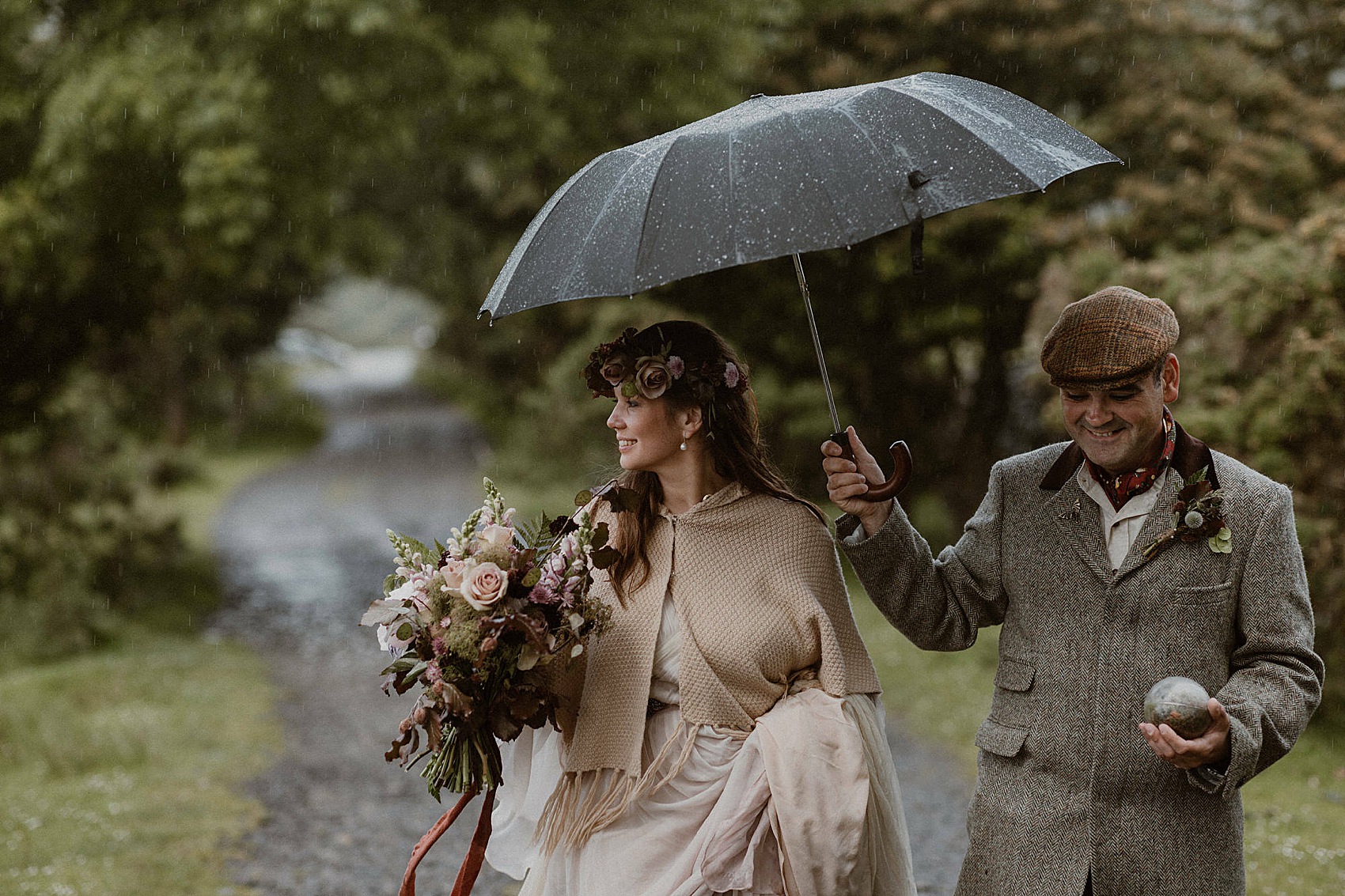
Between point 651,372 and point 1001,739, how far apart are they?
1.18m

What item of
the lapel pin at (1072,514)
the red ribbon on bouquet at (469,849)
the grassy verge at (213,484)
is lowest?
the grassy verge at (213,484)

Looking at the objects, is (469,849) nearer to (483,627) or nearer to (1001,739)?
(483,627)

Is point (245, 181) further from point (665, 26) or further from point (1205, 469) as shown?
point (1205, 469)

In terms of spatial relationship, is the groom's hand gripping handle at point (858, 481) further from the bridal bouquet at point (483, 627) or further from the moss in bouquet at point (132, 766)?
the moss in bouquet at point (132, 766)

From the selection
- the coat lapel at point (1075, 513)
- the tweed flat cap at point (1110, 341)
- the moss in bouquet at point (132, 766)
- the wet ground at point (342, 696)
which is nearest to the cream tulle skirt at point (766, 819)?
the coat lapel at point (1075, 513)

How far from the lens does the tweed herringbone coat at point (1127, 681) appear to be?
2.73 meters

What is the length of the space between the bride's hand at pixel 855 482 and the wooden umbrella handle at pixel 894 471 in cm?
1

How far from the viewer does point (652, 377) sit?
10.7 ft

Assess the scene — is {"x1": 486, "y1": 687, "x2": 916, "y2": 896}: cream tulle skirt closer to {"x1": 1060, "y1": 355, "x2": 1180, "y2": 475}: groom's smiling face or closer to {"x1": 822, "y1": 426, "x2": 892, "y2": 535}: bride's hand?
{"x1": 822, "y1": 426, "x2": 892, "y2": 535}: bride's hand

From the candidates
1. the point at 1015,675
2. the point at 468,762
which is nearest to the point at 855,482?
the point at 1015,675

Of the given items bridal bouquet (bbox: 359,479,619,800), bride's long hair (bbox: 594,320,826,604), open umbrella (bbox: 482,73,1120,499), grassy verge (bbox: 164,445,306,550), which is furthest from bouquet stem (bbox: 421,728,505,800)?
grassy verge (bbox: 164,445,306,550)

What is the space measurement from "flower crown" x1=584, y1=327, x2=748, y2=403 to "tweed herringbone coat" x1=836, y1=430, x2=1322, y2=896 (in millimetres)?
577

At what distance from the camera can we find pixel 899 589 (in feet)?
10.2

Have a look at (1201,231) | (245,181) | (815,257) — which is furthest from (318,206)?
(1201,231)
